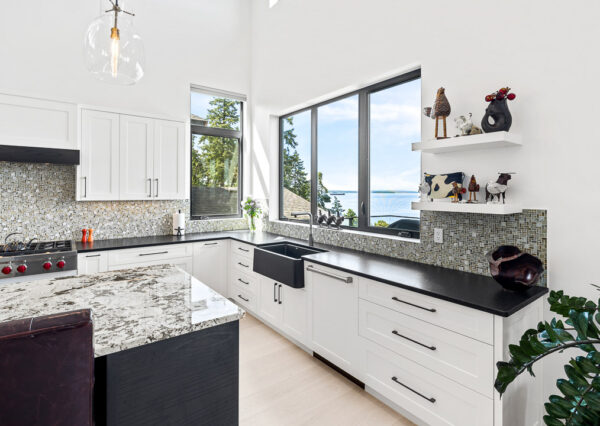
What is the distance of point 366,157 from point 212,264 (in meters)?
2.16

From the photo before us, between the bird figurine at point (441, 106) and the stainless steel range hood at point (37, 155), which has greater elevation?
the bird figurine at point (441, 106)

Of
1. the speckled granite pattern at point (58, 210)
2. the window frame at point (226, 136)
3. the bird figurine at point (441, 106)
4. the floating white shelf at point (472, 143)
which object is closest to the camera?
the floating white shelf at point (472, 143)

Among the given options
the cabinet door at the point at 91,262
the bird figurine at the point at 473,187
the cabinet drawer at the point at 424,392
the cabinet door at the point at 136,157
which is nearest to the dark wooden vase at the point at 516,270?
the bird figurine at the point at 473,187

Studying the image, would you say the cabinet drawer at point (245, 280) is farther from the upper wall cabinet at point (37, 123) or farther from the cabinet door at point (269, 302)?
the upper wall cabinet at point (37, 123)

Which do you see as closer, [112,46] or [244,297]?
[112,46]

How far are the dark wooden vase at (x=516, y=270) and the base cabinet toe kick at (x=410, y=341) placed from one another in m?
0.16

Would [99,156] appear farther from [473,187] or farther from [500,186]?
[500,186]

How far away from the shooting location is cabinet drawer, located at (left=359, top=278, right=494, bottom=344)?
5.31ft

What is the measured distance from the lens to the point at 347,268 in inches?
92.5

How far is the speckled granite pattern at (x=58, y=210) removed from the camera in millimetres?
3191

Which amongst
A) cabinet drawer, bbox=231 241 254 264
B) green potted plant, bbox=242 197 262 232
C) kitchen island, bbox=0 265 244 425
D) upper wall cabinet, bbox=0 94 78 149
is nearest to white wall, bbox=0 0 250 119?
upper wall cabinet, bbox=0 94 78 149

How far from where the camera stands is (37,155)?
115 inches

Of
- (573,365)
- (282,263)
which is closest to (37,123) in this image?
(282,263)

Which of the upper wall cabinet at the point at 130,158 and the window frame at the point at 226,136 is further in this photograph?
the window frame at the point at 226,136
